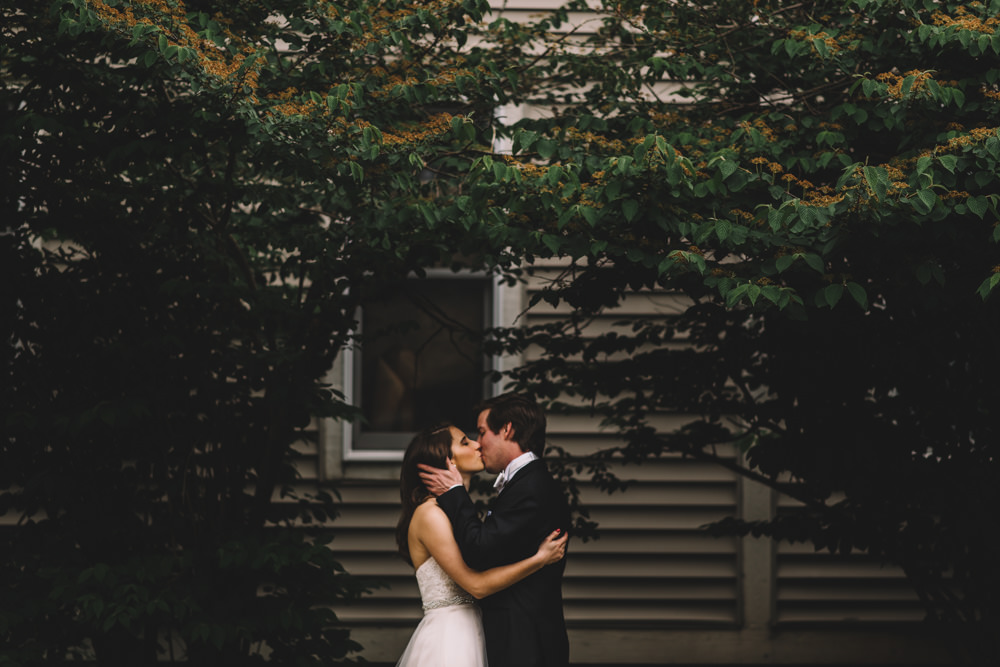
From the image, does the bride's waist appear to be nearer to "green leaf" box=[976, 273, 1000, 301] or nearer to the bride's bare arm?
the bride's bare arm

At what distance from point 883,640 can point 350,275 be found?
5.26 metres

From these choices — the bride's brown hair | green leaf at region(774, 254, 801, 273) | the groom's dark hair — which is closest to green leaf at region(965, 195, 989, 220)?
Answer: green leaf at region(774, 254, 801, 273)

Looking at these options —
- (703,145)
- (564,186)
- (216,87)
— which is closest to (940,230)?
(703,145)

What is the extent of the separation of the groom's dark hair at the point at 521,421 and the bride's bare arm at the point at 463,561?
37cm

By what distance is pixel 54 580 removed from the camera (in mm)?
4090

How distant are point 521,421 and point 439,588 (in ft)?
2.65

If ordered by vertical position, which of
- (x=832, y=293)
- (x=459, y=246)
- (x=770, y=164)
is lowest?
(x=832, y=293)

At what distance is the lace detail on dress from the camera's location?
12.0ft

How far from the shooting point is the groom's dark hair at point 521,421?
3.52m

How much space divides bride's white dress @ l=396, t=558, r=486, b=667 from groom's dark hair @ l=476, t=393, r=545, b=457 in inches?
25.8

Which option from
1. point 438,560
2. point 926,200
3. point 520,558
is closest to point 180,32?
point 438,560

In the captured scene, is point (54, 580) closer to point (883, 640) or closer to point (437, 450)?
point (437, 450)

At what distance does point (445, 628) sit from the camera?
362 cm

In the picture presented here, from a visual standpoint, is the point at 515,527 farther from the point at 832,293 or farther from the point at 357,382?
the point at 357,382
